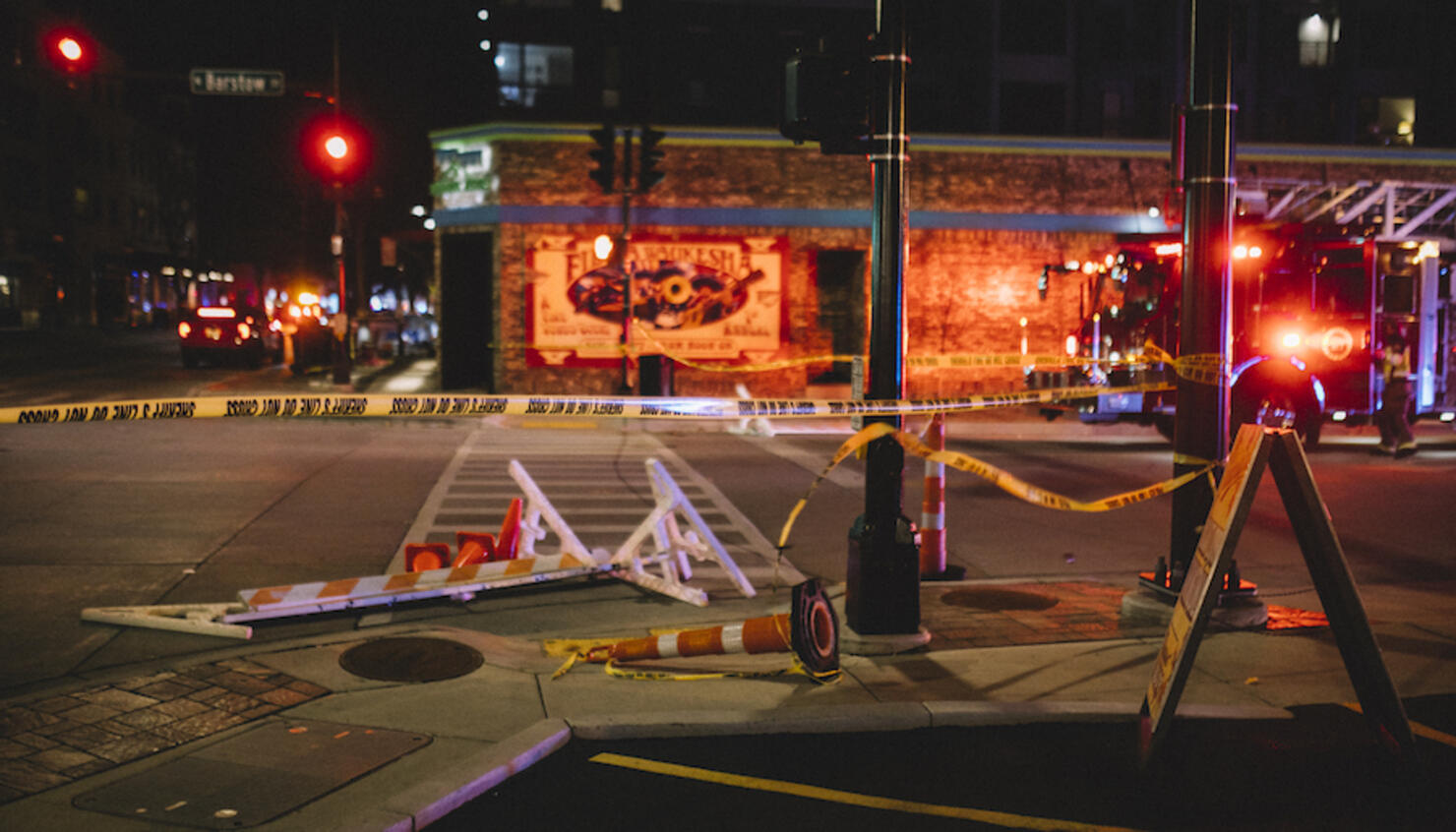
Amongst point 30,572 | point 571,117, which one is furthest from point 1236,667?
point 571,117

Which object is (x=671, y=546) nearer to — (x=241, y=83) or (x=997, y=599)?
(x=997, y=599)

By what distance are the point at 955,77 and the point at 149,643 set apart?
104ft

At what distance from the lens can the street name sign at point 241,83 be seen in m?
19.7

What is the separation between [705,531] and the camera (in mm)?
7605

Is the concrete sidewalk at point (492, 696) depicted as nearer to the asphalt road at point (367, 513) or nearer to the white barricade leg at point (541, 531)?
the white barricade leg at point (541, 531)

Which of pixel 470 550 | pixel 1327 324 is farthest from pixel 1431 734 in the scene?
pixel 1327 324

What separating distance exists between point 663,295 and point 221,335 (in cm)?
1470

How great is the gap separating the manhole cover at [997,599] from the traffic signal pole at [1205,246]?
3.60 ft

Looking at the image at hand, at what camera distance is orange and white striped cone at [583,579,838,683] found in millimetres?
5500

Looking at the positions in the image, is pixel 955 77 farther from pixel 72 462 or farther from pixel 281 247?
pixel 281 247

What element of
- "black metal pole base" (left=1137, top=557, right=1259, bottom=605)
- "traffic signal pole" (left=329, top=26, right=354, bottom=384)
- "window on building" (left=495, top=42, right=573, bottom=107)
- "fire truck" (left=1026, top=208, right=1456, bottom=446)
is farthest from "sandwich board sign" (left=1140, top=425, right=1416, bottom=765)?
"window on building" (left=495, top=42, right=573, bottom=107)

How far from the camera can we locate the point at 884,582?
20.8 feet

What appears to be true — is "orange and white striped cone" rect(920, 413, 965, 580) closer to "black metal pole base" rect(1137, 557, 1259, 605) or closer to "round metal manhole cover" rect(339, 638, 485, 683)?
"black metal pole base" rect(1137, 557, 1259, 605)

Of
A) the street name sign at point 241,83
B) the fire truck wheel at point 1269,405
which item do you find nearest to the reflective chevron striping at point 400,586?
the fire truck wheel at point 1269,405
